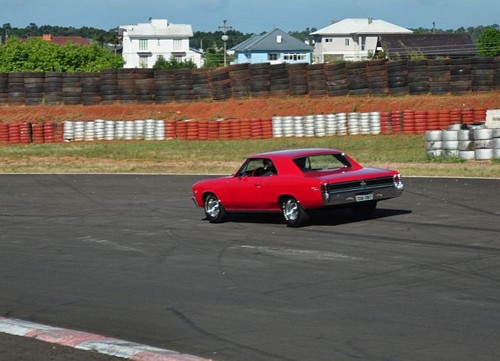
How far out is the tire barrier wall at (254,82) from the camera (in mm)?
44500

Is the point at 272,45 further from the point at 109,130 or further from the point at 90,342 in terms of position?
the point at 90,342

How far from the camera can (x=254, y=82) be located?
4912 centimetres

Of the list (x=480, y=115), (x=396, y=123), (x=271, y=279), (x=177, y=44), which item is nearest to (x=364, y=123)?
(x=396, y=123)

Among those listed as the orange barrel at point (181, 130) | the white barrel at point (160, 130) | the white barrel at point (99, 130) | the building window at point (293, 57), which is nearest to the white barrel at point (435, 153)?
the orange barrel at point (181, 130)

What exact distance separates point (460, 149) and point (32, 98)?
1164 inches

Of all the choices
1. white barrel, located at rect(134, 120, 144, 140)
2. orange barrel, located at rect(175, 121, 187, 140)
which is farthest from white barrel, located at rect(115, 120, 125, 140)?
orange barrel, located at rect(175, 121, 187, 140)

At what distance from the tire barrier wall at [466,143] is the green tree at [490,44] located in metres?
56.4

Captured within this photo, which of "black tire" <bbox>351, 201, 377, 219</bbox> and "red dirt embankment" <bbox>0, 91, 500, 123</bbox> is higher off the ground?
"red dirt embankment" <bbox>0, 91, 500, 123</bbox>

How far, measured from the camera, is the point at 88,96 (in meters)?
51.6

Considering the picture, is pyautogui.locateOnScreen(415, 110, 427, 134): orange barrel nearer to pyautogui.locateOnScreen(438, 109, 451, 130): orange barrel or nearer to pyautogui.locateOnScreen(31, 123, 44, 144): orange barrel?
pyautogui.locateOnScreen(438, 109, 451, 130): orange barrel

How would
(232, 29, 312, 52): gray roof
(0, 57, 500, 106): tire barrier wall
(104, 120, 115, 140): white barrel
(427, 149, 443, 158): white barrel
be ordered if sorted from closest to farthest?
(427, 149, 443, 158): white barrel < (0, 57, 500, 106): tire barrier wall < (104, 120, 115, 140): white barrel < (232, 29, 312, 52): gray roof

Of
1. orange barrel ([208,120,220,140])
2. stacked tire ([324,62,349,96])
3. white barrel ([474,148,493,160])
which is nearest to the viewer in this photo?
white barrel ([474,148,493,160])

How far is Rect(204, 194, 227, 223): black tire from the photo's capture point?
18.3 m

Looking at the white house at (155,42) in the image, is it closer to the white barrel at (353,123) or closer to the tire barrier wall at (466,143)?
the white barrel at (353,123)
